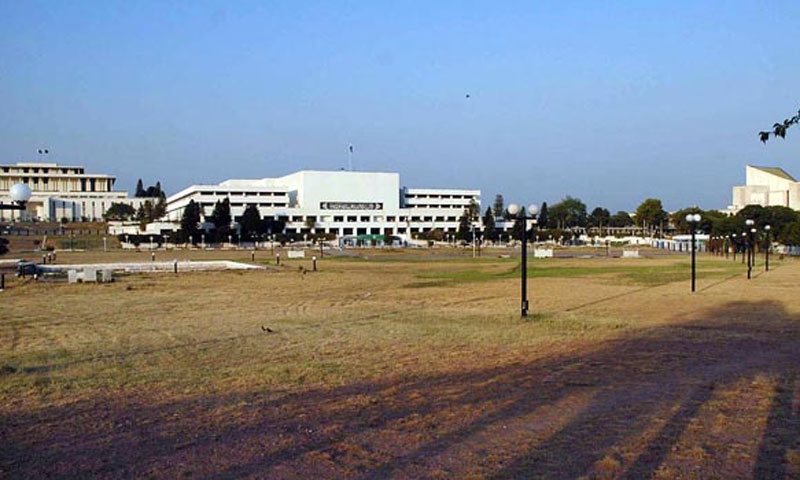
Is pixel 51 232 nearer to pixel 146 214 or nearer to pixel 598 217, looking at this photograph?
pixel 146 214

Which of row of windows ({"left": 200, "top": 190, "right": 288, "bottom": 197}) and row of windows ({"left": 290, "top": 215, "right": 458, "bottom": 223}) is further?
row of windows ({"left": 200, "top": 190, "right": 288, "bottom": 197})

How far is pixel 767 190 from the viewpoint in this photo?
491 ft

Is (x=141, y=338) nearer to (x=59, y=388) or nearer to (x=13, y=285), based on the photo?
(x=59, y=388)

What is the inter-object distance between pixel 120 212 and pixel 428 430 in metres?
160

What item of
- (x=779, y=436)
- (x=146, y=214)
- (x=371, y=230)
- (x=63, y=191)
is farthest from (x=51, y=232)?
(x=779, y=436)

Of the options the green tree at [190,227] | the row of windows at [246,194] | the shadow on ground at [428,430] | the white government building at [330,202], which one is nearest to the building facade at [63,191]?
the white government building at [330,202]

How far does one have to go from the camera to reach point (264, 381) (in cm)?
1068

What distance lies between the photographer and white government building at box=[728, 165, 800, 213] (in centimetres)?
14004

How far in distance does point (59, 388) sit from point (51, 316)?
1103 centimetres

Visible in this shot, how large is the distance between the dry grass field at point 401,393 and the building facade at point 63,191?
465ft

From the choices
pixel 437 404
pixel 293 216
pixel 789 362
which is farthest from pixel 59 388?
pixel 293 216

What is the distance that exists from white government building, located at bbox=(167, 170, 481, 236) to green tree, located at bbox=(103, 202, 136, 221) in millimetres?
11570

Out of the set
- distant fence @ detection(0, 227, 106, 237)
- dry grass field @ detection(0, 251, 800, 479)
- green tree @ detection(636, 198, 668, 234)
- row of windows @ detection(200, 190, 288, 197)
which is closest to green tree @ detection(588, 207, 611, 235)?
green tree @ detection(636, 198, 668, 234)

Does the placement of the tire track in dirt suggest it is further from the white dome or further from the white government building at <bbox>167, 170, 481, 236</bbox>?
the white government building at <bbox>167, 170, 481, 236</bbox>
